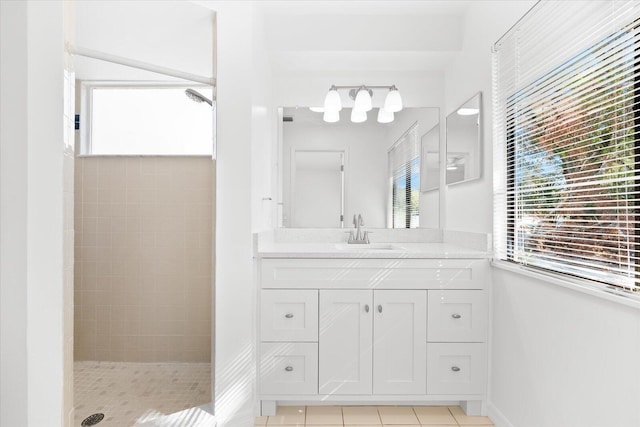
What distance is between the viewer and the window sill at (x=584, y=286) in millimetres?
1126

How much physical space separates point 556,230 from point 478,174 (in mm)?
720

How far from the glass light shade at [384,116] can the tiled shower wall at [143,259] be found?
3.93 ft

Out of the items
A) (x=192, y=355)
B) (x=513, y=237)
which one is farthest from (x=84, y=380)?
(x=513, y=237)

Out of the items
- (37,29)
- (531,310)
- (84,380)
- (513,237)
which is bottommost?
(84,380)

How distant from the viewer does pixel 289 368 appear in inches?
78.4

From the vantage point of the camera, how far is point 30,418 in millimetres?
1238

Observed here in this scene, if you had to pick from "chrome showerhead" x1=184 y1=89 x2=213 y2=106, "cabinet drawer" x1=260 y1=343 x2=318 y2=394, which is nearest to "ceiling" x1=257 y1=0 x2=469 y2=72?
"chrome showerhead" x1=184 y1=89 x2=213 y2=106

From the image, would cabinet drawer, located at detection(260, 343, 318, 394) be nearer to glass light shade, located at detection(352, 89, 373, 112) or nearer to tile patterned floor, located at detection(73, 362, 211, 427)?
tile patterned floor, located at detection(73, 362, 211, 427)

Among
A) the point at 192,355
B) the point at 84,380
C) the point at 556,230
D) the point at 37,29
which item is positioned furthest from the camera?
the point at 192,355

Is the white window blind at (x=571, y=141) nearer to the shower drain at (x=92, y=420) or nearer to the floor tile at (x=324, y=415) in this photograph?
the floor tile at (x=324, y=415)

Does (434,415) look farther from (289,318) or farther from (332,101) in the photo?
(332,101)

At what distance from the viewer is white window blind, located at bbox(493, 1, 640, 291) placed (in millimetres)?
1160

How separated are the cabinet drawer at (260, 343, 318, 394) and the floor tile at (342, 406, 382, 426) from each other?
22cm

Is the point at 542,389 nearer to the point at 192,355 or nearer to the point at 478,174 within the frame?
the point at 478,174
